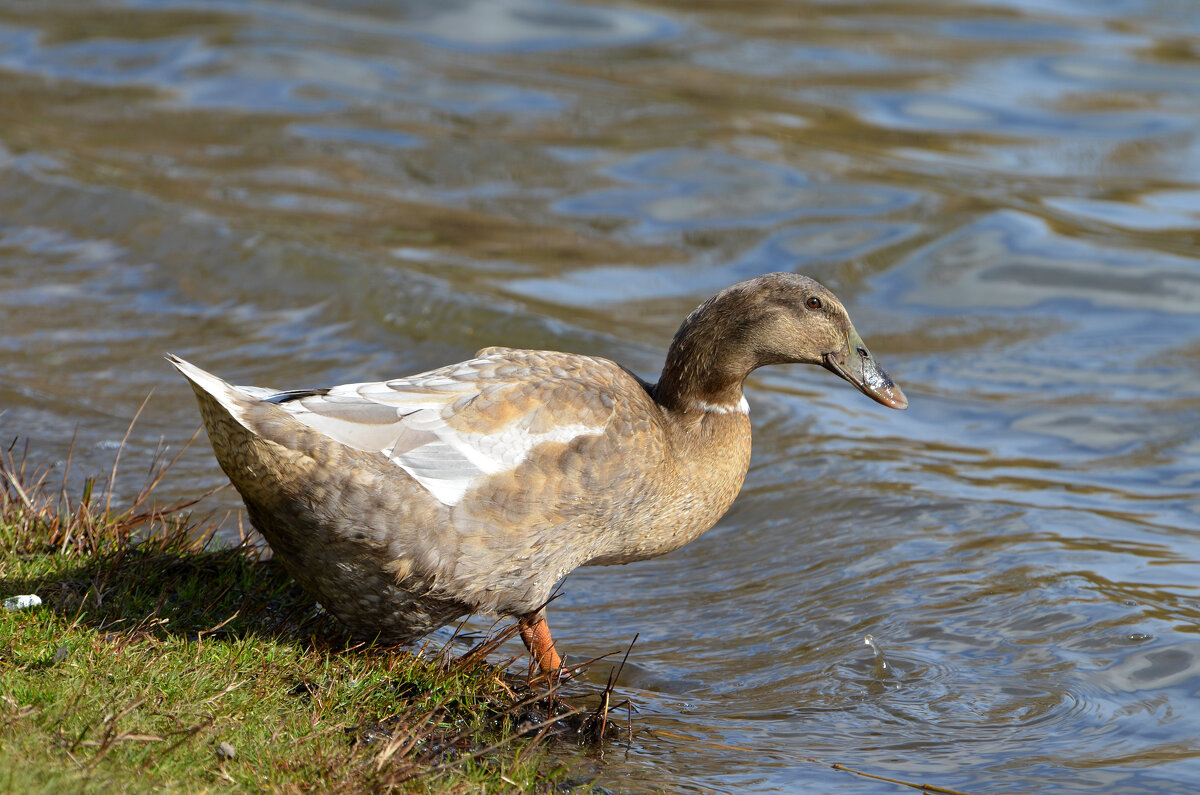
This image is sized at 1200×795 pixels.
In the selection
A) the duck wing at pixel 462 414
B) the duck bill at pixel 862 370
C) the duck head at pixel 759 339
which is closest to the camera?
the duck wing at pixel 462 414

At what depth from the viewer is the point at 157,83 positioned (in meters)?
16.2

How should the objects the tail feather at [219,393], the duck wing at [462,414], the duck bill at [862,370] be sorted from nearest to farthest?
the tail feather at [219,393] → the duck wing at [462,414] → the duck bill at [862,370]

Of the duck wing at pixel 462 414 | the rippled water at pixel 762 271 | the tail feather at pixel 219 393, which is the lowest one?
the rippled water at pixel 762 271

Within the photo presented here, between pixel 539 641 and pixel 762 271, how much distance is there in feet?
23.3

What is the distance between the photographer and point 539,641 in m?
4.73

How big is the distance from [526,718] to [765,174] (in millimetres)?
9507

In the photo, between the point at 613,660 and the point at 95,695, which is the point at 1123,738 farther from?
the point at 95,695

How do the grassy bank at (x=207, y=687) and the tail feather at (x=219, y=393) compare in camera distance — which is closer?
the grassy bank at (x=207, y=687)

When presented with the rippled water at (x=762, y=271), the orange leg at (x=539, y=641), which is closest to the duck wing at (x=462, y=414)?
the orange leg at (x=539, y=641)

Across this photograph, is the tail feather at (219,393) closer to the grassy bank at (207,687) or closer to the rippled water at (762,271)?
the grassy bank at (207,687)

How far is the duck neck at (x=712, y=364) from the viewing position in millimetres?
5074

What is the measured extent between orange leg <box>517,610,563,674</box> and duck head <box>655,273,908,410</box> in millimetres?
1012

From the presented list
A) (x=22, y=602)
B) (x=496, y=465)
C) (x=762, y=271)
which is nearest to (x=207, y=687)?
(x=22, y=602)

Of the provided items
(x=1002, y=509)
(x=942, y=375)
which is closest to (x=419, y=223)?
(x=942, y=375)
